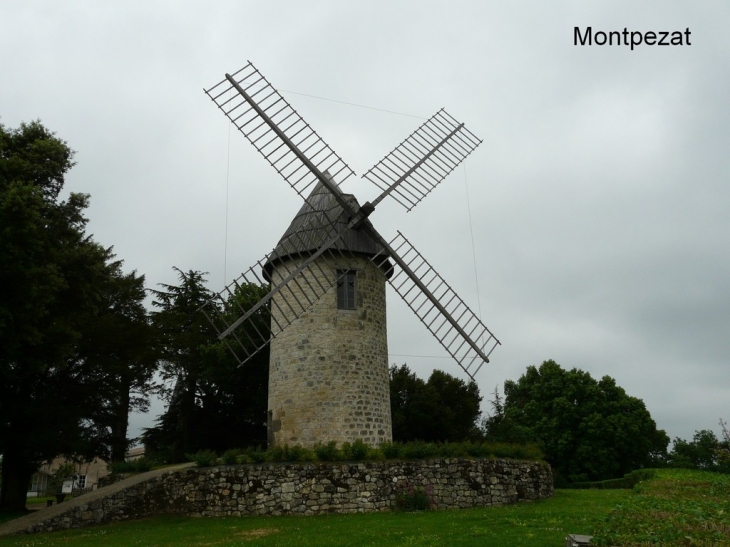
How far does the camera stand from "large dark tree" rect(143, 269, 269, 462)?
2567cm

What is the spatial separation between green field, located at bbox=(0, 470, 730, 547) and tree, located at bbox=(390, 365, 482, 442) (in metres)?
10.2

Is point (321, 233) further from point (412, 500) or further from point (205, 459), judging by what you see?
point (412, 500)

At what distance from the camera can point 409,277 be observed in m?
18.7

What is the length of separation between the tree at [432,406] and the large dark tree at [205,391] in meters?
6.07

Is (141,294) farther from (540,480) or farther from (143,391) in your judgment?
(540,480)

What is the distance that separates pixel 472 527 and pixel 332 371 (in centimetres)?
716

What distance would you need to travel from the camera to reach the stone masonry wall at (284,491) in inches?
581

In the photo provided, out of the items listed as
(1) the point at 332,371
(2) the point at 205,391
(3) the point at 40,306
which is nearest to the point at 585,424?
(2) the point at 205,391

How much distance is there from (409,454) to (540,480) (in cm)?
448

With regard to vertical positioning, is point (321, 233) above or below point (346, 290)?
above

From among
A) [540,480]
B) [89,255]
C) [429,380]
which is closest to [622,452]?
[429,380]

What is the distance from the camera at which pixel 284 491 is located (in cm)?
1482

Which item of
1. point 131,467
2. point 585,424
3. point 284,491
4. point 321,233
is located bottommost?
point 284,491

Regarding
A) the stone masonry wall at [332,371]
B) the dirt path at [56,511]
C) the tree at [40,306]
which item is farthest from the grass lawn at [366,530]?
the tree at [40,306]
